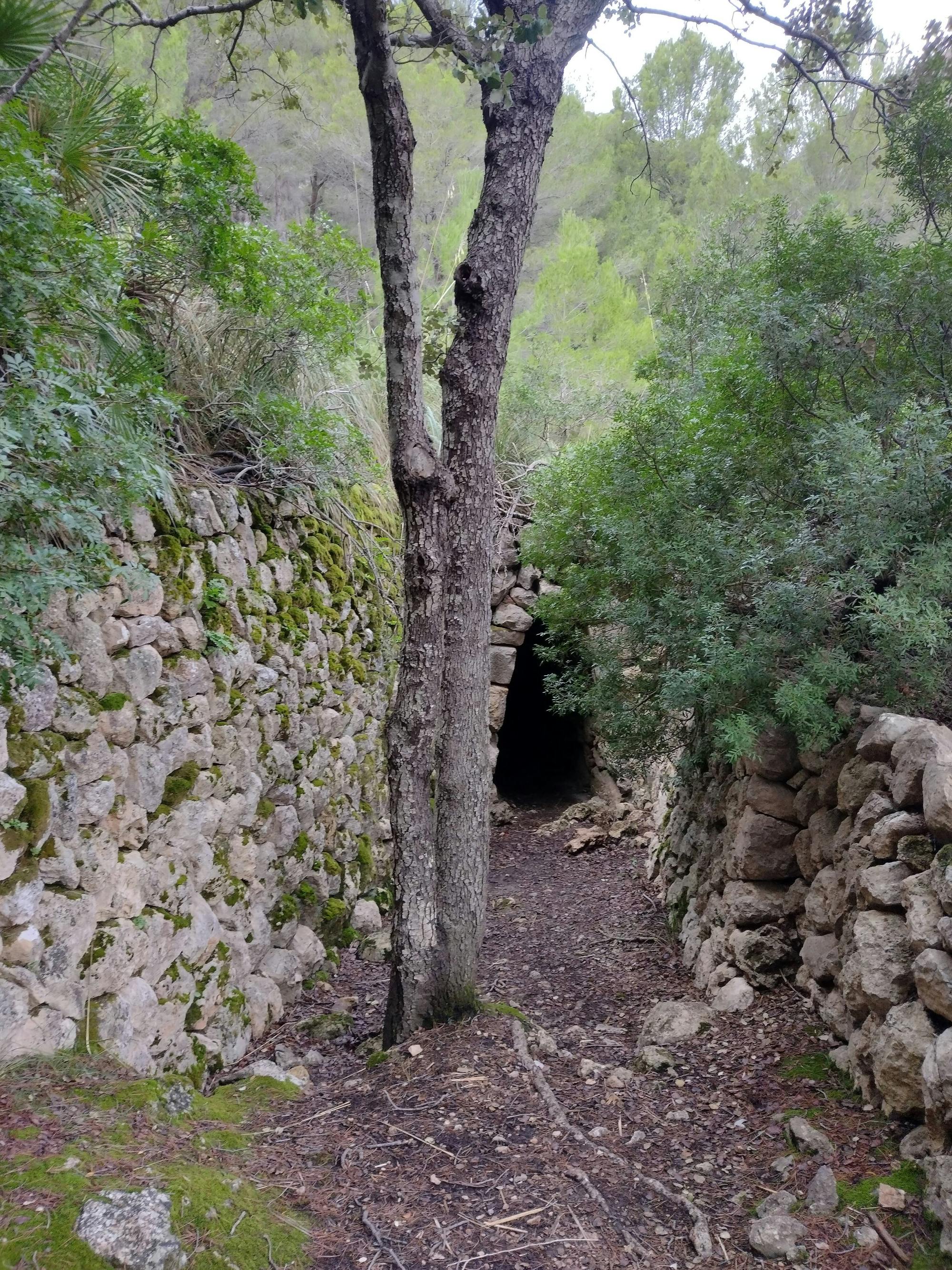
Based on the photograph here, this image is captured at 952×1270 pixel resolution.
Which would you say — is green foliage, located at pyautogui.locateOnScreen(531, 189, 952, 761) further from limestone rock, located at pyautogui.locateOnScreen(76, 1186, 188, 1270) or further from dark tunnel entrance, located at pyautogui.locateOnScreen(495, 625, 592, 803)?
dark tunnel entrance, located at pyautogui.locateOnScreen(495, 625, 592, 803)

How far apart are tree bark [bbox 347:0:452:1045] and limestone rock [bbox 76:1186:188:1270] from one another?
1.51 m

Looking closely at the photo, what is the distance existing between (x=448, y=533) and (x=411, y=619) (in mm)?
411

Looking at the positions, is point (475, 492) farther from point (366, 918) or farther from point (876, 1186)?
point (366, 918)

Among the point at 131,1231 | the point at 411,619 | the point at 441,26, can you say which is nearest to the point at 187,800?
the point at 411,619

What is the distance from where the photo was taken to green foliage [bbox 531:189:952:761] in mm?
3322

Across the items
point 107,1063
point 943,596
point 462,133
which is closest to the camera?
point 107,1063

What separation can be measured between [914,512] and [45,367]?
3.29 meters

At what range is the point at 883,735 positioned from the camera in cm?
320

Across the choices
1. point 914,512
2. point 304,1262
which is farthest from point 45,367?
point 914,512

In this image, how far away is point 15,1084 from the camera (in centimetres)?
226

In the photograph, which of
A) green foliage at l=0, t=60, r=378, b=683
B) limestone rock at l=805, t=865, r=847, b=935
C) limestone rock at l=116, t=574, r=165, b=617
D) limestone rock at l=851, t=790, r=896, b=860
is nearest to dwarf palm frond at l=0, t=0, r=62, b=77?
green foliage at l=0, t=60, r=378, b=683

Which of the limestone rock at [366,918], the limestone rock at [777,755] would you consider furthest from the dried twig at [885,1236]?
the limestone rock at [366,918]

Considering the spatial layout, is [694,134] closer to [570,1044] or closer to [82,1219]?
[570,1044]

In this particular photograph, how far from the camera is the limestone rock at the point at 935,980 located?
242cm
